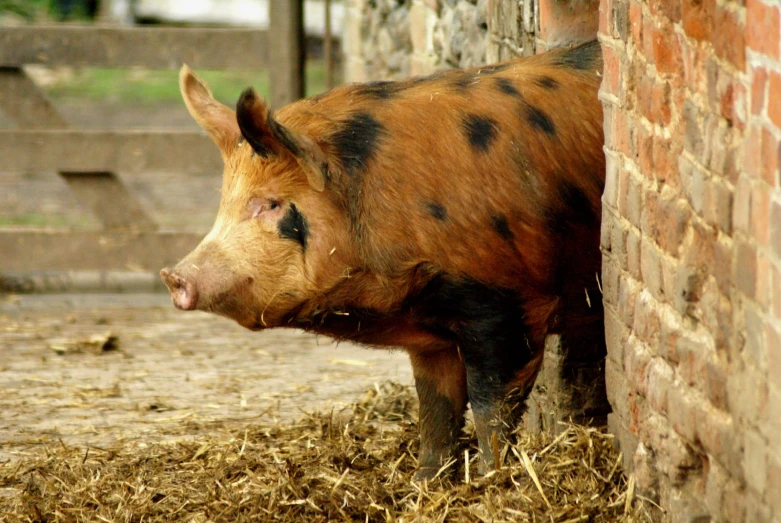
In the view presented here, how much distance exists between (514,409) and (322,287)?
0.70 m

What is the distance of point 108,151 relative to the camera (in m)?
7.41

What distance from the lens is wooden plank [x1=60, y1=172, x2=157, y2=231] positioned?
7.46 m

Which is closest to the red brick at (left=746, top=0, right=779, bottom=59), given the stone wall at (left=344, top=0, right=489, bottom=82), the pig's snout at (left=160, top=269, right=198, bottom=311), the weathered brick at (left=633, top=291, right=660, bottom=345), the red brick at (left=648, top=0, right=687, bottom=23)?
the red brick at (left=648, top=0, right=687, bottom=23)

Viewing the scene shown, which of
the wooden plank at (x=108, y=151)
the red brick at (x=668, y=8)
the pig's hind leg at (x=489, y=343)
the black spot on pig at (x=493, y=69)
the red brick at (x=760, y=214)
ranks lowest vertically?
the wooden plank at (x=108, y=151)

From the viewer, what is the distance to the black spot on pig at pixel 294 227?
355 centimetres

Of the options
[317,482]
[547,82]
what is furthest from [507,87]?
[317,482]

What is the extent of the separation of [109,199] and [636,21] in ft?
15.8

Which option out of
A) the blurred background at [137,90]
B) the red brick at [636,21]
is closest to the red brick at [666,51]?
the red brick at [636,21]

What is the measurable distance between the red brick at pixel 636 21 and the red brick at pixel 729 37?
1.80 feet

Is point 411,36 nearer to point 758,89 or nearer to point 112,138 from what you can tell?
point 112,138

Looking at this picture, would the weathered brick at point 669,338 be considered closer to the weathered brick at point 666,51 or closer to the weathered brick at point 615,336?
the weathered brick at point 615,336

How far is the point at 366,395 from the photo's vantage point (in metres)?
5.05

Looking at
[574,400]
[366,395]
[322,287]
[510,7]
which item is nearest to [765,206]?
[322,287]

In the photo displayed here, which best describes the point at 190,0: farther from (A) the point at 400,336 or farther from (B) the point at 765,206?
(B) the point at 765,206
